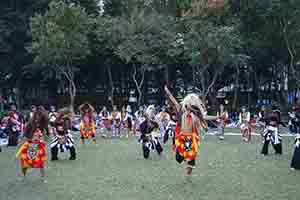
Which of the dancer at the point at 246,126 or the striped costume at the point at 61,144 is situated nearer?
the striped costume at the point at 61,144

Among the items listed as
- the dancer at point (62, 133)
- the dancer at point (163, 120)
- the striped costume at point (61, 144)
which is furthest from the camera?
the dancer at point (163, 120)

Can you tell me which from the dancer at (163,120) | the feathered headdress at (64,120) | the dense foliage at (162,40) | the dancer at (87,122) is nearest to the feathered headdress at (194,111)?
the feathered headdress at (64,120)

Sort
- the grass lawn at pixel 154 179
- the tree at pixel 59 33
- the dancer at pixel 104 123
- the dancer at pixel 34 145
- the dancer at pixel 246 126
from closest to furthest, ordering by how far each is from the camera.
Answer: the grass lawn at pixel 154 179 → the dancer at pixel 34 145 → the dancer at pixel 246 126 → the dancer at pixel 104 123 → the tree at pixel 59 33

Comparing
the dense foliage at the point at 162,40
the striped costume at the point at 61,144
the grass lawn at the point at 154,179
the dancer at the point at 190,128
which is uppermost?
the dense foliage at the point at 162,40

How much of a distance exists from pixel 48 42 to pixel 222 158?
783 inches

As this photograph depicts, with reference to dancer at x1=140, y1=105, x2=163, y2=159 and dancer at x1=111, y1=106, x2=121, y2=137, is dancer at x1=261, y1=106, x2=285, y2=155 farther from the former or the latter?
dancer at x1=111, y1=106, x2=121, y2=137

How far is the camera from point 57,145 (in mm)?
15352

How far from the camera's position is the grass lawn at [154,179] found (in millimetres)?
9852

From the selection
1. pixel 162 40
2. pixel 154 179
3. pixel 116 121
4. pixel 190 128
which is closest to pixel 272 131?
pixel 190 128

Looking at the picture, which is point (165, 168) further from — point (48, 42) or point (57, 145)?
point (48, 42)

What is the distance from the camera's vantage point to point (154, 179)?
11.7 metres

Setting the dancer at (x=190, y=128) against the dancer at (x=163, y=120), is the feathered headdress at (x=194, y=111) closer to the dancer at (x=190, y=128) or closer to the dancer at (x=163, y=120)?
the dancer at (x=190, y=128)

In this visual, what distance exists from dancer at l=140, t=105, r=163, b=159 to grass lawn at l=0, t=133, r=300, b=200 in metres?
0.37

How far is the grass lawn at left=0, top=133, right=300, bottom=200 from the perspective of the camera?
9.85 meters
